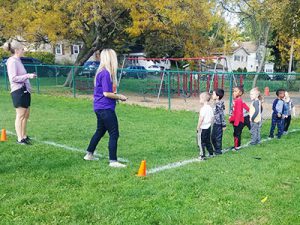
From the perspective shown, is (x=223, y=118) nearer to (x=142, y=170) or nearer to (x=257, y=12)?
(x=142, y=170)

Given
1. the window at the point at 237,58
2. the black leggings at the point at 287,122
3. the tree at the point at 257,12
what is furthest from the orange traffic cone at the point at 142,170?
the window at the point at 237,58

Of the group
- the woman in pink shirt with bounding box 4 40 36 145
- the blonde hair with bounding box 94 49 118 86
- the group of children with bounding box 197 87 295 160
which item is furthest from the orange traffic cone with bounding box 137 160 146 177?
the woman in pink shirt with bounding box 4 40 36 145

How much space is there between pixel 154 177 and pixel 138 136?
133 inches

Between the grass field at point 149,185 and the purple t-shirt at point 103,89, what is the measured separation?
0.96 meters

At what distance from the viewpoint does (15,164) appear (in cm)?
593

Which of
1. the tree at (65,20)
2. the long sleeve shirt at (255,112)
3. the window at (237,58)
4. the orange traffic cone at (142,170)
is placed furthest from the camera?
the window at (237,58)

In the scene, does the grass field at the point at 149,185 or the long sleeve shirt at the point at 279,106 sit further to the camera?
the long sleeve shirt at the point at 279,106

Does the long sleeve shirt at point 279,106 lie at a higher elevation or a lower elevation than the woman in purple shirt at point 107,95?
lower

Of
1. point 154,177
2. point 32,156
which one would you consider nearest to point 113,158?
point 154,177

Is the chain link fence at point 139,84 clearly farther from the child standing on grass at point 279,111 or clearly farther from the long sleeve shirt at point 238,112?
the long sleeve shirt at point 238,112

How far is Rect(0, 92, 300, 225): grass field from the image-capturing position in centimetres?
404

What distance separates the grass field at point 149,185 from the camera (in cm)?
404

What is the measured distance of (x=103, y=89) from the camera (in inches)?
223

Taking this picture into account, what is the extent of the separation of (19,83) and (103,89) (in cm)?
230
